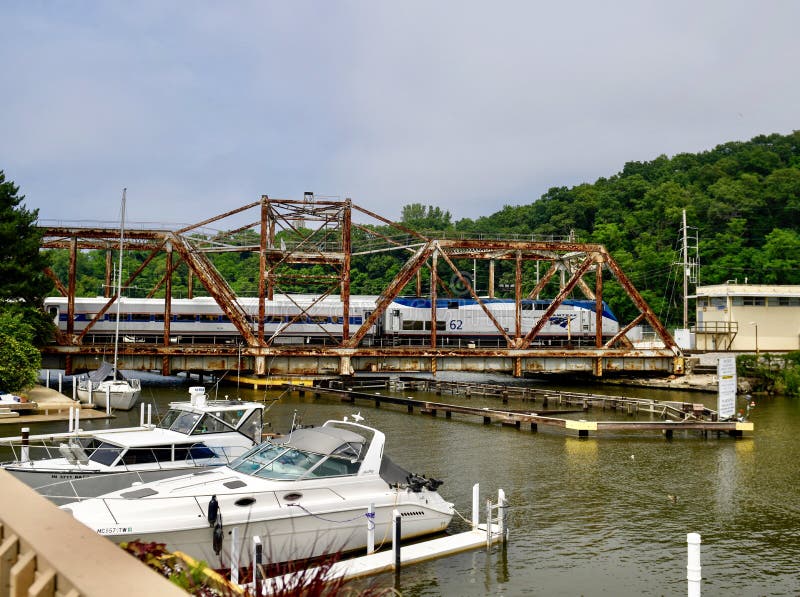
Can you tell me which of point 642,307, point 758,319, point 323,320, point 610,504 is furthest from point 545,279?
point 610,504

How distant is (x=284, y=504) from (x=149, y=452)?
5975mm

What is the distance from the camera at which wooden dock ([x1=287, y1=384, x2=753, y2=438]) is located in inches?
1276

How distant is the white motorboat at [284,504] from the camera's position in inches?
523

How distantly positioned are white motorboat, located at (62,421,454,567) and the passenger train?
3853 cm

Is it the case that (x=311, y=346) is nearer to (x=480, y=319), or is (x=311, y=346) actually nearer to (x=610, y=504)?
(x=480, y=319)

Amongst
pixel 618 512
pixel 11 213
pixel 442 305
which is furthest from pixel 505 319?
pixel 618 512

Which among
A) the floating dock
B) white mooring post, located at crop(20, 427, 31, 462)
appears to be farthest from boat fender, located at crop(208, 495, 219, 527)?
white mooring post, located at crop(20, 427, 31, 462)

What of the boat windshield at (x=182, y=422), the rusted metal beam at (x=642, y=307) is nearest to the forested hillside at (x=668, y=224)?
the rusted metal beam at (x=642, y=307)

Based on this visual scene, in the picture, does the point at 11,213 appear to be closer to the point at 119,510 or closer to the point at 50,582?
the point at 119,510

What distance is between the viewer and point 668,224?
101500 mm

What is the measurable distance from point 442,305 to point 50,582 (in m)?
59.8

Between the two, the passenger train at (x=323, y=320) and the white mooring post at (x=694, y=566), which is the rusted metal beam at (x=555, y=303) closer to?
the passenger train at (x=323, y=320)

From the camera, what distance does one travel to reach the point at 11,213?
47406mm

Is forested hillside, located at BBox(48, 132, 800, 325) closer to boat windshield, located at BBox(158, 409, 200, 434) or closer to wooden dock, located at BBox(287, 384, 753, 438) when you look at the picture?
wooden dock, located at BBox(287, 384, 753, 438)
